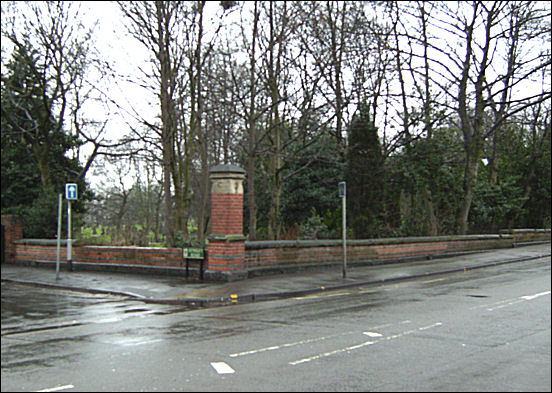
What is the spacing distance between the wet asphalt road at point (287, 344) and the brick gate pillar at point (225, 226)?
12.1 ft

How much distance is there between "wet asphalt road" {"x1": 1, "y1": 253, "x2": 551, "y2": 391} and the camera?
6.62 metres

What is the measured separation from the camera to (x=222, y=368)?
7.13 meters

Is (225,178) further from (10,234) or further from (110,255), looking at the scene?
(10,234)

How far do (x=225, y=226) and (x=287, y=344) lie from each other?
8984mm

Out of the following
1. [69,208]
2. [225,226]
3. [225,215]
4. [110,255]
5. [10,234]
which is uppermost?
[69,208]

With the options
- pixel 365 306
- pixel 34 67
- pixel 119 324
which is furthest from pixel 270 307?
pixel 34 67

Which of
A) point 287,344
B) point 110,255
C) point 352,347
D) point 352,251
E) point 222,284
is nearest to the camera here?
point 352,347

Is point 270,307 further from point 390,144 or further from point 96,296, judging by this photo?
point 390,144

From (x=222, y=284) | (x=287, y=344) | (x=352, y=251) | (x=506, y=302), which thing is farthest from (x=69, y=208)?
(x=506, y=302)

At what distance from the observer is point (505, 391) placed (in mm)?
6238

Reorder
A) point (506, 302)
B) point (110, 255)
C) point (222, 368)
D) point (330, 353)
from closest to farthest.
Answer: point (222, 368)
point (330, 353)
point (506, 302)
point (110, 255)

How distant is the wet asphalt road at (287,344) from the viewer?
21.7 feet

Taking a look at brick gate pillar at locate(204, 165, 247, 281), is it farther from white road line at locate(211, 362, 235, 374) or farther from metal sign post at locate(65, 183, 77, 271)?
white road line at locate(211, 362, 235, 374)

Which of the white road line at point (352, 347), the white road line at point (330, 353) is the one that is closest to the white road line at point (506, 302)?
the white road line at point (352, 347)
